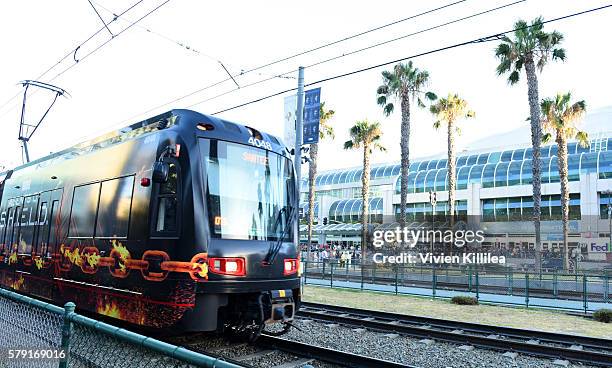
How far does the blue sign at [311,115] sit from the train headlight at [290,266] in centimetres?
858

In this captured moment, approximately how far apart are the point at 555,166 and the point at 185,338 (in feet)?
160

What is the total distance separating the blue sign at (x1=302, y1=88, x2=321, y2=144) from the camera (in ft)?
53.8

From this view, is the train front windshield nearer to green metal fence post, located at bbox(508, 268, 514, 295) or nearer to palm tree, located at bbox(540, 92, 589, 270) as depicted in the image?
green metal fence post, located at bbox(508, 268, 514, 295)

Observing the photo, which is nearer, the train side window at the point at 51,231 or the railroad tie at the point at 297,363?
the railroad tie at the point at 297,363

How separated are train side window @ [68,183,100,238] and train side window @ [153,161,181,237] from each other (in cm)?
205

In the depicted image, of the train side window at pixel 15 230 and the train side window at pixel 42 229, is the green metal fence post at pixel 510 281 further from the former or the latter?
the train side window at pixel 15 230

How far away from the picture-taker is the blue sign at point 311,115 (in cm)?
1639

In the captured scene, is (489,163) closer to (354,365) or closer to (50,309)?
(354,365)

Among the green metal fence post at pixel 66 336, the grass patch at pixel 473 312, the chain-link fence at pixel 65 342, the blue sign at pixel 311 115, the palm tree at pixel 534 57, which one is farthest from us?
the palm tree at pixel 534 57

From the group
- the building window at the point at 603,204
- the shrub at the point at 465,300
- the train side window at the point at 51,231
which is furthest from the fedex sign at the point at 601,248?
the train side window at the point at 51,231

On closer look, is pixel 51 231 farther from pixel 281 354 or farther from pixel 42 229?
pixel 281 354

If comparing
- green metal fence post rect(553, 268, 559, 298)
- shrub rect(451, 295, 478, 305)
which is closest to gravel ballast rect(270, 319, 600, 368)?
shrub rect(451, 295, 478, 305)

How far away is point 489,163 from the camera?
54938mm

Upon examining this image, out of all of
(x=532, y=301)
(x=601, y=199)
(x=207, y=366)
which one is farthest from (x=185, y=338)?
(x=601, y=199)
